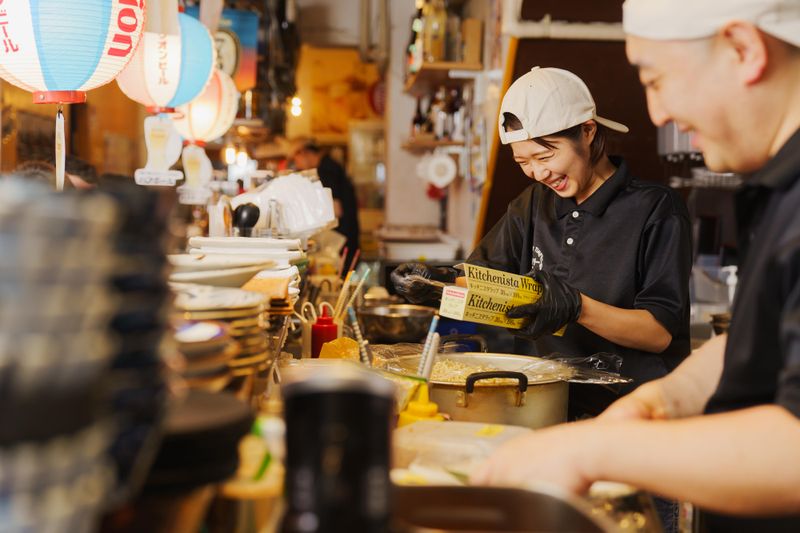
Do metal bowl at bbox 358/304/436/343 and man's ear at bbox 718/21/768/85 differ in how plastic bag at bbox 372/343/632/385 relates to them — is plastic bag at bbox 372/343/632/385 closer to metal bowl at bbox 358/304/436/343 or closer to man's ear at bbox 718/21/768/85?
man's ear at bbox 718/21/768/85

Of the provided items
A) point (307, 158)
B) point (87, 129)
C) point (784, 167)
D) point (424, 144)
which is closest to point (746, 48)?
point (784, 167)

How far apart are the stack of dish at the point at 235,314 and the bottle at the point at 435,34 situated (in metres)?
5.72

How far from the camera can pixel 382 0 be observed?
9922 mm

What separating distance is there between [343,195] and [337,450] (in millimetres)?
8032

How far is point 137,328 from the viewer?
0.81 m

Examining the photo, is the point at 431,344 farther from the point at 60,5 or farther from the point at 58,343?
the point at 60,5

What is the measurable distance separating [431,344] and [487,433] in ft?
1.44

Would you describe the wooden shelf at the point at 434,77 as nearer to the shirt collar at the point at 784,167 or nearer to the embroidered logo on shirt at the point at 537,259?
the embroidered logo on shirt at the point at 537,259

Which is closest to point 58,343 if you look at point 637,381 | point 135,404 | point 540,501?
point 135,404

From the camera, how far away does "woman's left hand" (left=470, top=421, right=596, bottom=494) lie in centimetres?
117

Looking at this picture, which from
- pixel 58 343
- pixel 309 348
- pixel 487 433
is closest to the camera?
pixel 58 343

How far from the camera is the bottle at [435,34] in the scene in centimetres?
687

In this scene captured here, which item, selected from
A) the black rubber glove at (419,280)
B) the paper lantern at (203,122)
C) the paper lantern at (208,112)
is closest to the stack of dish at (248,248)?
the black rubber glove at (419,280)

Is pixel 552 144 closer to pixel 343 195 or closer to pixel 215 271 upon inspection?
pixel 215 271
